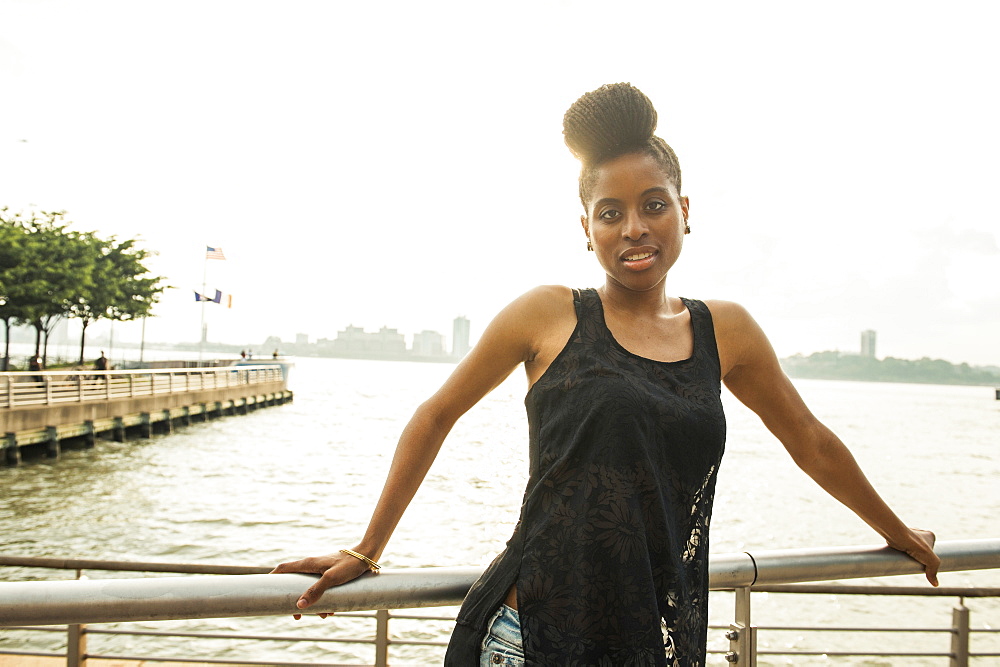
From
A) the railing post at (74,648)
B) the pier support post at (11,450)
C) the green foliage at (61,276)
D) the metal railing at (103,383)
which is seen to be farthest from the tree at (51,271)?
the railing post at (74,648)

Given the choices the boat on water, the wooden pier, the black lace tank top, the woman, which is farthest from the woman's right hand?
the boat on water

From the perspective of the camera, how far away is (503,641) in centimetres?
125

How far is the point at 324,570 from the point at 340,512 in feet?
50.6

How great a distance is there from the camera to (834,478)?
1.71 m

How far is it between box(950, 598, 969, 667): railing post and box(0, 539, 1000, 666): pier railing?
2.41ft

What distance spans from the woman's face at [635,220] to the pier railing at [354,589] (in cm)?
62

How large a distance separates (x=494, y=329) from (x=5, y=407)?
18.9 metres

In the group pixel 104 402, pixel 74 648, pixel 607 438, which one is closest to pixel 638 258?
pixel 607 438

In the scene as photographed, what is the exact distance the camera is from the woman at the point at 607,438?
4.08ft

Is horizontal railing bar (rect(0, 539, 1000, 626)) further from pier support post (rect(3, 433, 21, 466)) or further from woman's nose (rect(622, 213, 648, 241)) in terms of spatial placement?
pier support post (rect(3, 433, 21, 466))

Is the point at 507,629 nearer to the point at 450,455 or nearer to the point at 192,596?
the point at 192,596

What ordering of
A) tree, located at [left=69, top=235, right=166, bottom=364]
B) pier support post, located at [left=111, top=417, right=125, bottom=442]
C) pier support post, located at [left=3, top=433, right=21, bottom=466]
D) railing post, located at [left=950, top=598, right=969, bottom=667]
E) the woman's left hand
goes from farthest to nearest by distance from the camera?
tree, located at [left=69, top=235, right=166, bottom=364] < pier support post, located at [left=111, top=417, right=125, bottom=442] < pier support post, located at [left=3, top=433, right=21, bottom=466] < railing post, located at [left=950, top=598, right=969, bottom=667] < the woman's left hand

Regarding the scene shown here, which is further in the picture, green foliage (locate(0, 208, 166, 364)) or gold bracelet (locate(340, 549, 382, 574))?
green foliage (locate(0, 208, 166, 364))

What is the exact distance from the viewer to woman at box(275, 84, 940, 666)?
1243mm
